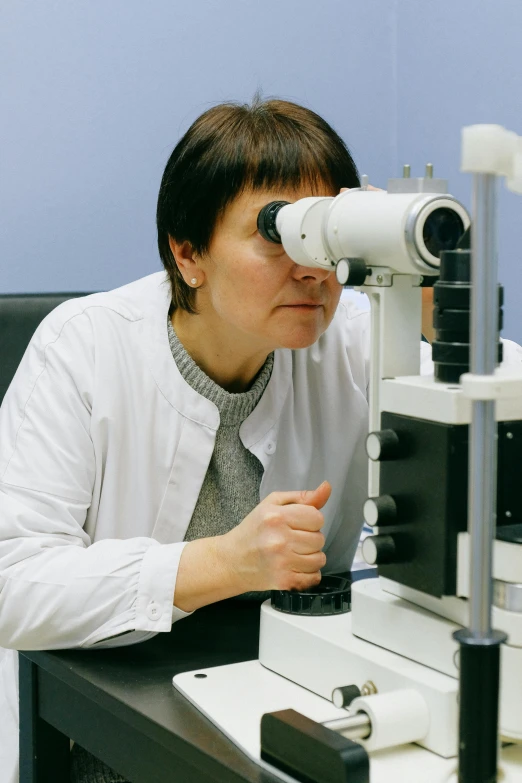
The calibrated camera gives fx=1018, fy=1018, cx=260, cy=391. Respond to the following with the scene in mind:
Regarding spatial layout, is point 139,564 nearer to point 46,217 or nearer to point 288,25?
point 46,217

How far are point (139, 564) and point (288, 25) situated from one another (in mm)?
1840

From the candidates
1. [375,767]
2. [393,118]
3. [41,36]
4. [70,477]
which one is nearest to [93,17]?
[41,36]

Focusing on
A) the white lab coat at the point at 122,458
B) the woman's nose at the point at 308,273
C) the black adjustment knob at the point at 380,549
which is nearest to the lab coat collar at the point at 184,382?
the white lab coat at the point at 122,458

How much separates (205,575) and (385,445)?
0.34m

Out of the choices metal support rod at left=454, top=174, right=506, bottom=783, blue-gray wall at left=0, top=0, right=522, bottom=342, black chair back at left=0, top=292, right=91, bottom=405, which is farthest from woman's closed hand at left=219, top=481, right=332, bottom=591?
blue-gray wall at left=0, top=0, right=522, bottom=342

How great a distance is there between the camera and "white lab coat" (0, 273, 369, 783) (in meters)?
1.18

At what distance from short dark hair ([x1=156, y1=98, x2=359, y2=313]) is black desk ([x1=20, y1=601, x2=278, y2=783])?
536 mm

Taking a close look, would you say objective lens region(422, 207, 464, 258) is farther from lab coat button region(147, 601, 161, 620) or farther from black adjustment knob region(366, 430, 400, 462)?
lab coat button region(147, 601, 161, 620)

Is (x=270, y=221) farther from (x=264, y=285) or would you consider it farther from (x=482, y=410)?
(x=482, y=410)

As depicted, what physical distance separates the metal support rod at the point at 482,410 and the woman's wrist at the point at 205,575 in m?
0.52

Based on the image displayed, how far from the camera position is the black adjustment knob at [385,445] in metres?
0.92

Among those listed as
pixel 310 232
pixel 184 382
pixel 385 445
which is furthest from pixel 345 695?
pixel 184 382

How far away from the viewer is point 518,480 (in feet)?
2.90

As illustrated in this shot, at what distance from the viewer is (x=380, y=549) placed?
0.94 meters
